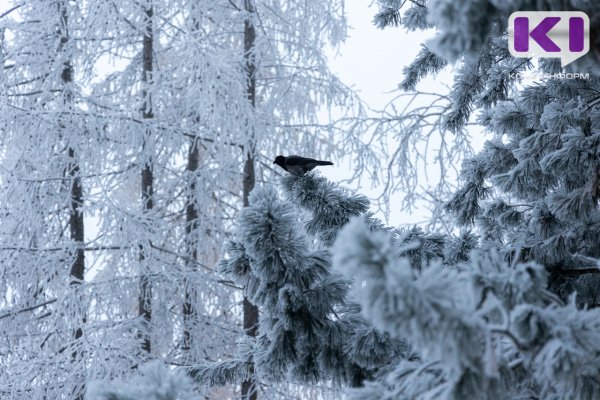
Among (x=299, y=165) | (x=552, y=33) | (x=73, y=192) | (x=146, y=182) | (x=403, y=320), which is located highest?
(x=146, y=182)

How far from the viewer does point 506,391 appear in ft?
5.05

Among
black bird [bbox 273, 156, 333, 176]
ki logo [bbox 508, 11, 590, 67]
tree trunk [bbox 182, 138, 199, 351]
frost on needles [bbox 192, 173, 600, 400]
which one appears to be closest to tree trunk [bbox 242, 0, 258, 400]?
tree trunk [bbox 182, 138, 199, 351]

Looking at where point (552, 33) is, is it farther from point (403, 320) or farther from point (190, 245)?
point (190, 245)

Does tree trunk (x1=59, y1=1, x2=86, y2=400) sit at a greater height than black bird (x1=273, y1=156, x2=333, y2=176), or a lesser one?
greater

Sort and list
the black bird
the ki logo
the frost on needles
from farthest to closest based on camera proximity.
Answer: the black bird
the ki logo
the frost on needles

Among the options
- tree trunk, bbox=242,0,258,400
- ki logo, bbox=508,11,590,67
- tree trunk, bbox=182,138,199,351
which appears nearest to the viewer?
ki logo, bbox=508,11,590,67

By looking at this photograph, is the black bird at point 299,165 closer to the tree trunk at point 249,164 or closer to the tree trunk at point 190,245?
the tree trunk at point 249,164

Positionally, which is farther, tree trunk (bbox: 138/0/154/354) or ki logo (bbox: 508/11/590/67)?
tree trunk (bbox: 138/0/154/354)

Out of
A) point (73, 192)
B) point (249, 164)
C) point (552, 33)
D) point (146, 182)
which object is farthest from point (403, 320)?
point (146, 182)

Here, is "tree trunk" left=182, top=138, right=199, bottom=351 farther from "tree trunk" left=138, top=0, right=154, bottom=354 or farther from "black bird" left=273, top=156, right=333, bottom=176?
"black bird" left=273, top=156, right=333, bottom=176

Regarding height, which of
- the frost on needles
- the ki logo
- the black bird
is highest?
the ki logo

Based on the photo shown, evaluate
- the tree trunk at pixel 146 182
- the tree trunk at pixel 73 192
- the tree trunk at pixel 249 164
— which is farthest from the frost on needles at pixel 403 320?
the tree trunk at pixel 73 192

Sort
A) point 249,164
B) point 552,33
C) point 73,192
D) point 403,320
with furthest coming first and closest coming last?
point 249,164, point 73,192, point 552,33, point 403,320

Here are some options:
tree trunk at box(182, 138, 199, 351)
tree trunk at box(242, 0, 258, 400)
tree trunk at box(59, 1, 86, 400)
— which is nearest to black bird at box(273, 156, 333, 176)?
tree trunk at box(242, 0, 258, 400)
